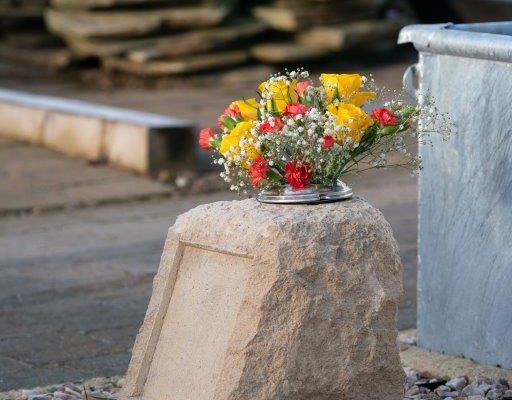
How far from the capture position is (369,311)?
123 inches

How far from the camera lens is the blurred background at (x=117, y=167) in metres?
4.91

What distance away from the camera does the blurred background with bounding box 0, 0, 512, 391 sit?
193 inches

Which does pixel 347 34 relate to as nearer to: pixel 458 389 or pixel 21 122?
pixel 21 122

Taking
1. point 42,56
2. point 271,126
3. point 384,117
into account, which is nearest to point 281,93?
point 271,126

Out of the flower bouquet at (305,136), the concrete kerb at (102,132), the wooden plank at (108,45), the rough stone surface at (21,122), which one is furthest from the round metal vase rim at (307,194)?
the wooden plank at (108,45)

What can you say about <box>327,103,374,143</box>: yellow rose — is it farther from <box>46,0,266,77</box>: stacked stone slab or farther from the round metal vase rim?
<box>46,0,266,77</box>: stacked stone slab

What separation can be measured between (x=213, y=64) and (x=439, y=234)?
7.49 meters

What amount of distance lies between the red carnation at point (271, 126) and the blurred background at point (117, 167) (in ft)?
4.67

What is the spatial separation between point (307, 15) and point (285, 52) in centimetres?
39

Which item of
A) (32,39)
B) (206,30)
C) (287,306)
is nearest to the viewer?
(287,306)

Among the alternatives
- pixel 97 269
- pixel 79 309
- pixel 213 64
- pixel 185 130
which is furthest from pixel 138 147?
pixel 213 64

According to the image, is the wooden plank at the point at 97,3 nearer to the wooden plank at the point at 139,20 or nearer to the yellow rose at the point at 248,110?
the wooden plank at the point at 139,20

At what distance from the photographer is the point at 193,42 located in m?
11.2

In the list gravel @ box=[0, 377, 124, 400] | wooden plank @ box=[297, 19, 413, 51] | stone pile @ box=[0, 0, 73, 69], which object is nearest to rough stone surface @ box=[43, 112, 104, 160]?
stone pile @ box=[0, 0, 73, 69]
